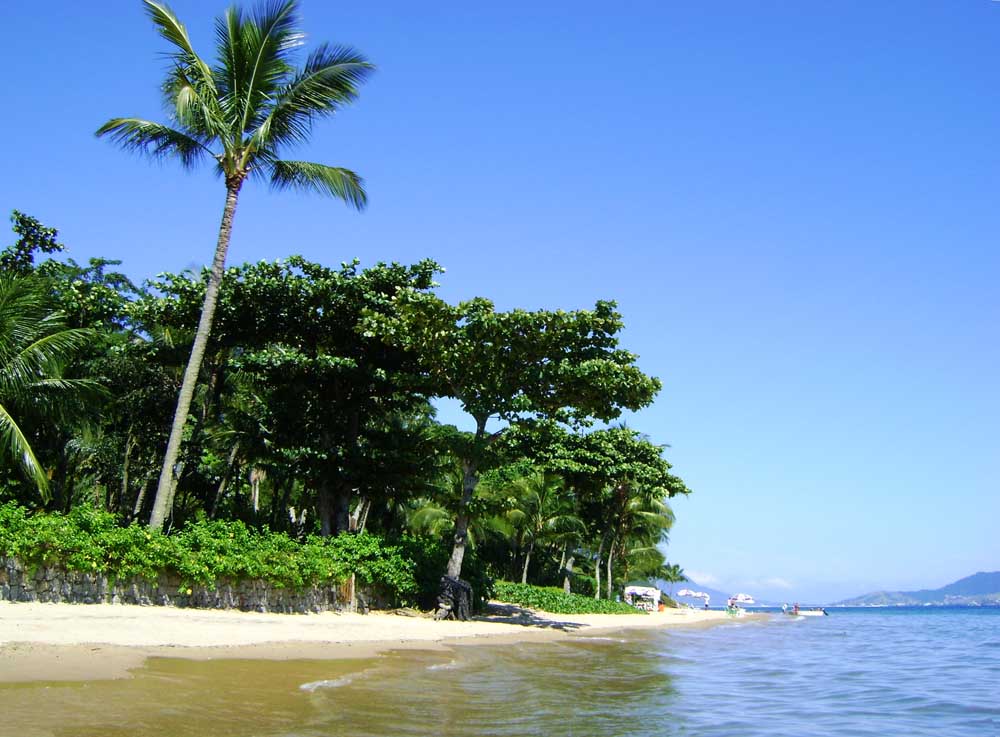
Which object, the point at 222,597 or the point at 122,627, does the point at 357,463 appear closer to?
the point at 222,597

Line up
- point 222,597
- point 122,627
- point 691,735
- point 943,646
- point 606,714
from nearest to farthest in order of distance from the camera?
point 691,735, point 606,714, point 122,627, point 222,597, point 943,646

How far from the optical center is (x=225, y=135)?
18.6 metres

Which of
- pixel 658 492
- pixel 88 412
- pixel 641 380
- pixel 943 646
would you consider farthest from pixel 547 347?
pixel 943 646

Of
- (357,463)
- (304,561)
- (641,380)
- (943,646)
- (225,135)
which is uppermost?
(225,135)

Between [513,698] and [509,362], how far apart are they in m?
12.4

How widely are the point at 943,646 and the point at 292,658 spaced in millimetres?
28043

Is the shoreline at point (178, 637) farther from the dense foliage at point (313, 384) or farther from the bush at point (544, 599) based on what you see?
the bush at point (544, 599)

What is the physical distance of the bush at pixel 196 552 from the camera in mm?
13141

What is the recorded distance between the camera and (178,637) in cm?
1270

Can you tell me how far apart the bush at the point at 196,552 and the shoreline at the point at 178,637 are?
29.6 inches

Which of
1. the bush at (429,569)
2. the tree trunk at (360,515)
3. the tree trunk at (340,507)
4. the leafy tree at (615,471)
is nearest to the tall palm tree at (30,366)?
the tree trunk at (340,507)

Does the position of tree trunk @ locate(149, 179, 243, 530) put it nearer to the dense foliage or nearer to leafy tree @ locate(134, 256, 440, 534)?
the dense foliage

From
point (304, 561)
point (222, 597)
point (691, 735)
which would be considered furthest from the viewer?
point (304, 561)

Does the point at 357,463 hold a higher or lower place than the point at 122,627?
higher
